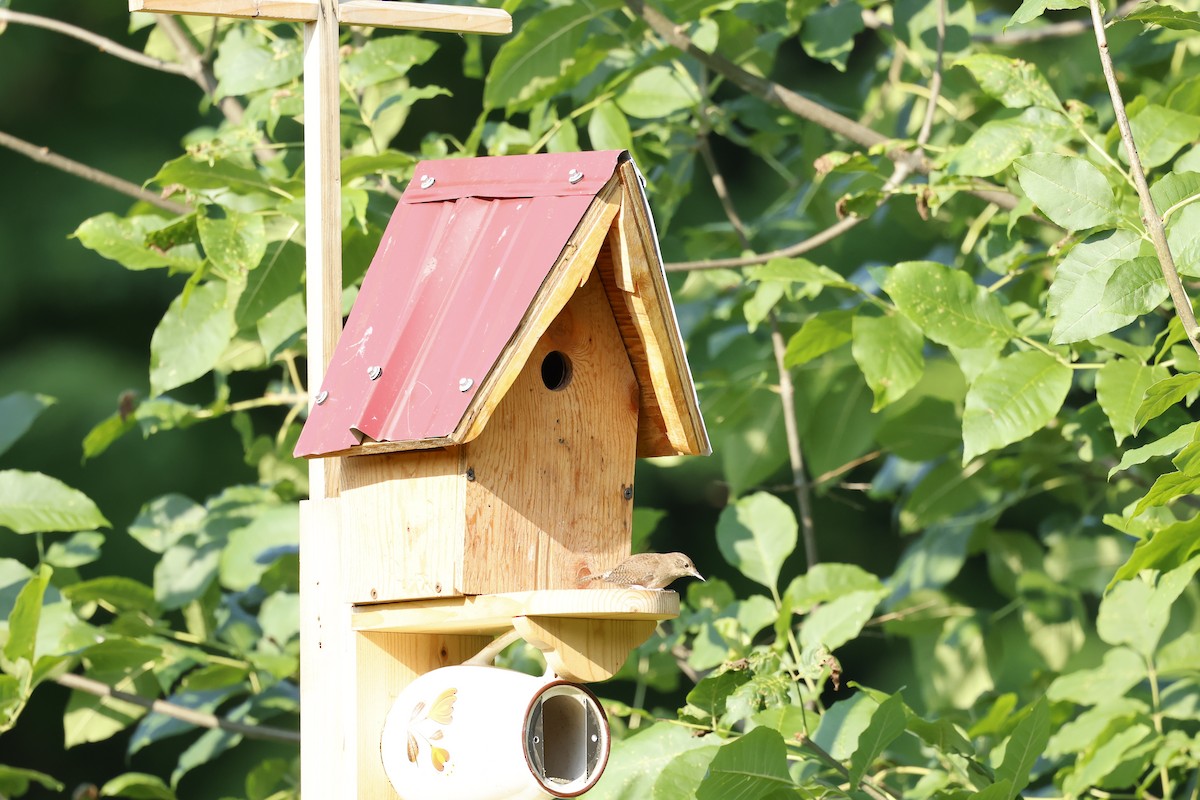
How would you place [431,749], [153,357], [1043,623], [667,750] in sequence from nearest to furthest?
[431,749]
[667,750]
[153,357]
[1043,623]

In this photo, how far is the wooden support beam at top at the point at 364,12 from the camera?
74.4 inches

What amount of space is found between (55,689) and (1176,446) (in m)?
4.16

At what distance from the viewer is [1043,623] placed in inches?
132

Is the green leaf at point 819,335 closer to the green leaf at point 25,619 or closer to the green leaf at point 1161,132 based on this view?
the green leaf at point 1161,132

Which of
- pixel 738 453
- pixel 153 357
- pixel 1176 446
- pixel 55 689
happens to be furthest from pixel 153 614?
pixel 55 689

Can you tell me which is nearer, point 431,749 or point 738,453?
point 431,749

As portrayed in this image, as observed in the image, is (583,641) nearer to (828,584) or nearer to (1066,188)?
(1066,188)

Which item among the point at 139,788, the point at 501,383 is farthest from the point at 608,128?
the point at 139,788

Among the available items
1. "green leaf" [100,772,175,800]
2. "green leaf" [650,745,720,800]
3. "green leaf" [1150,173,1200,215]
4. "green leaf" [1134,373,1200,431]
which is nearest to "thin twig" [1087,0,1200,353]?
"green leaf" [1134,373,1200,431]

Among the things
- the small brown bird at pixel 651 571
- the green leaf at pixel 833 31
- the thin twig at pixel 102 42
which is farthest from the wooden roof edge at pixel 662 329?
the thin twig at pixel 102 42

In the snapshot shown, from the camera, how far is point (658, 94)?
2902 millimetres

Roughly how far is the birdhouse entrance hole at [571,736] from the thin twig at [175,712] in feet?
3.71

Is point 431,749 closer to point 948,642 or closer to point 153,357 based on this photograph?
point 153,357

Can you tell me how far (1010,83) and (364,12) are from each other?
98 centimetres
